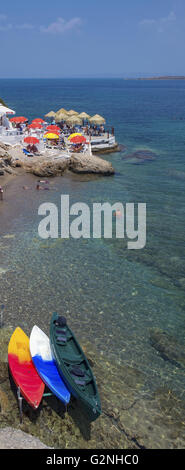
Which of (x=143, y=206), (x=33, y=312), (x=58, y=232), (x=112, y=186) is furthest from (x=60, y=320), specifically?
(x=112, y=186)

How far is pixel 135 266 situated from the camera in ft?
59.7

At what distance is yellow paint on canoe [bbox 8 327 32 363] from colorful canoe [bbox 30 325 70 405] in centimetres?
29

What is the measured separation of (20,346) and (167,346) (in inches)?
216

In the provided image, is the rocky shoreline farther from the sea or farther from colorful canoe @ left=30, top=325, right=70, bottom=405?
colorful canoe @ left=30, top=325, right=70, bottom=405

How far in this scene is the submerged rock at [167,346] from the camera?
12.5m

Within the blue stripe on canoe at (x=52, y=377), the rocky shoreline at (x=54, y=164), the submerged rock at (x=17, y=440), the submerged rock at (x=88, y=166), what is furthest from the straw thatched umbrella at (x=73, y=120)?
the submerged rock at (x=17, y=440)

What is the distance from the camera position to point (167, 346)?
42.5 ft

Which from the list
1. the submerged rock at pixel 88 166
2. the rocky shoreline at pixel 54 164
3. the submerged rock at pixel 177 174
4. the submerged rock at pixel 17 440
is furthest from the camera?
the submerged rock at pixel 177 174

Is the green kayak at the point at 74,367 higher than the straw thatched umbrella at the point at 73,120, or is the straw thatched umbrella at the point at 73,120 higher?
the straw thatched umbrella at the point at 73,120

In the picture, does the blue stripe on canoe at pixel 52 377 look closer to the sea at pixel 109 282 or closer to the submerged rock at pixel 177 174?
the sea at pixel 109 282

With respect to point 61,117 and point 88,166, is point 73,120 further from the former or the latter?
point 88,166

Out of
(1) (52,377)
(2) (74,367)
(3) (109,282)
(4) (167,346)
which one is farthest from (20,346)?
(3) (109,282)

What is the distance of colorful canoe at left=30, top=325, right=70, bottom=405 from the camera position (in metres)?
10.0
